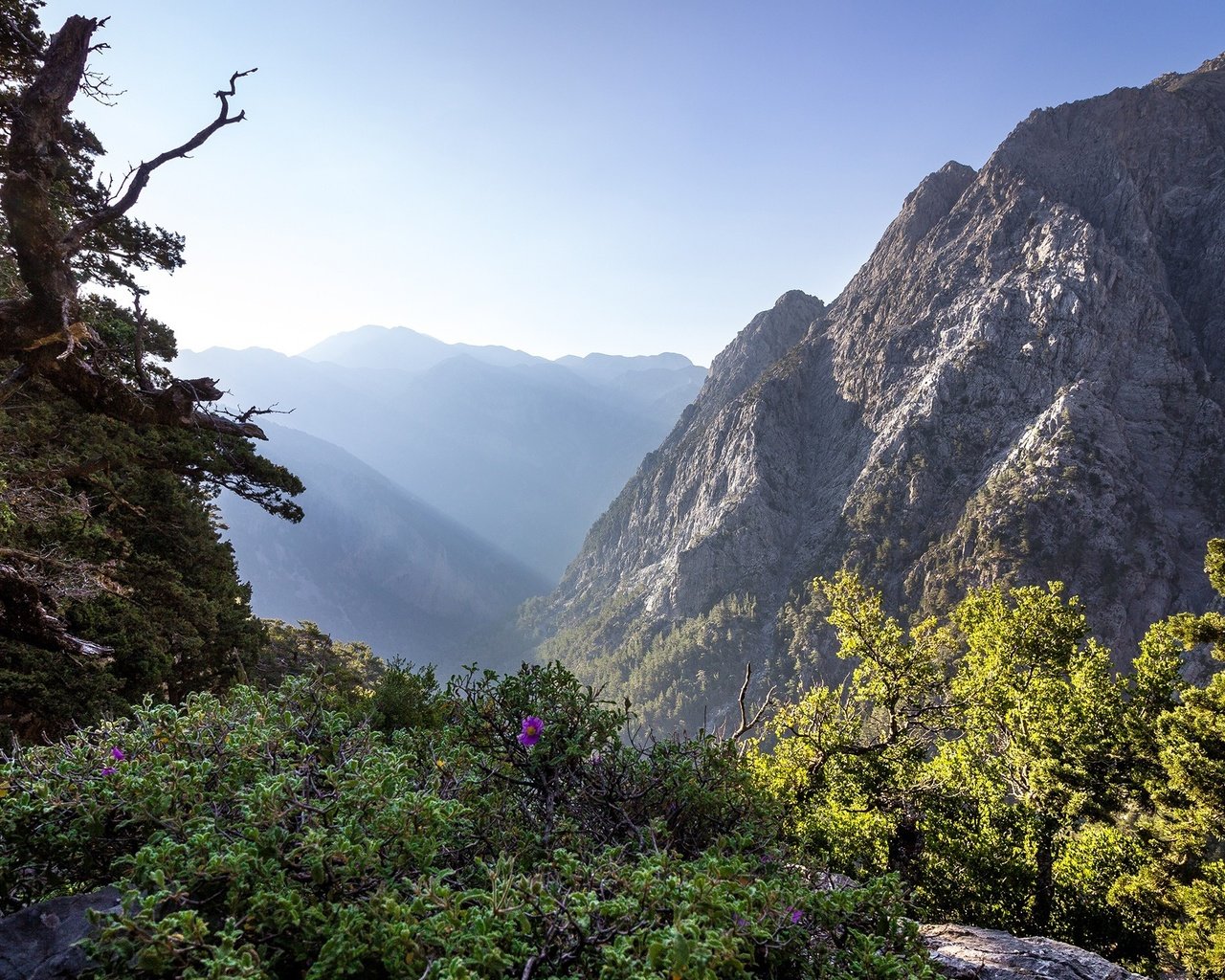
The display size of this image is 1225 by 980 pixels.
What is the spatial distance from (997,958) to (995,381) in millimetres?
142960

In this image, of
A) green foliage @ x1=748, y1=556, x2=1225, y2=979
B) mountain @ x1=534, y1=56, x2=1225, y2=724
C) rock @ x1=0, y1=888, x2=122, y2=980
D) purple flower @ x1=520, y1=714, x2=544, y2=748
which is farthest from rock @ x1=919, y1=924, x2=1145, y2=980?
mountain @ x1=534, y1=56, x2=1225, y2=724

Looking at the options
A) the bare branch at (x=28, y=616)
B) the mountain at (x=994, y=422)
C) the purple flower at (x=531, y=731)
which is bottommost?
the bare branch at (x=28, y=616)

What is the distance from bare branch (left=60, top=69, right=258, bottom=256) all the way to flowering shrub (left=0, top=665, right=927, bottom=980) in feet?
19.1

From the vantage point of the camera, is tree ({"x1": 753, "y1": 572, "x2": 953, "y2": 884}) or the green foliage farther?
tree ({"x1": 753, "y1": 572, "x2": 953, "y2": 884})

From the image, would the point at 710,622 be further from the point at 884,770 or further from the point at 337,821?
the point at 337,821

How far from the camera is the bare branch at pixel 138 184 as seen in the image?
6309 mm

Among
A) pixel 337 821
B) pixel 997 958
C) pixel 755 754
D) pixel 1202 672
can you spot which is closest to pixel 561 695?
pixel 337 821

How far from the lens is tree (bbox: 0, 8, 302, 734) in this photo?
6398 millimetres

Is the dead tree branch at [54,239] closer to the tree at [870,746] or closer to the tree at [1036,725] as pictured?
the tree at [870,746]

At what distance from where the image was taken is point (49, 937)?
260cm

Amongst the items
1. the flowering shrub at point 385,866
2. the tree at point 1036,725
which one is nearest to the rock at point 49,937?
the flowering shrub at point 385,866

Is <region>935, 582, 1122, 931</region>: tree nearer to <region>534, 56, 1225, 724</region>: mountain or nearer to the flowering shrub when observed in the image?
the flowering shrub

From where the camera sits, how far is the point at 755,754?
531 inches

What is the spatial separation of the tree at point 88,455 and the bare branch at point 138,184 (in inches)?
0.7
